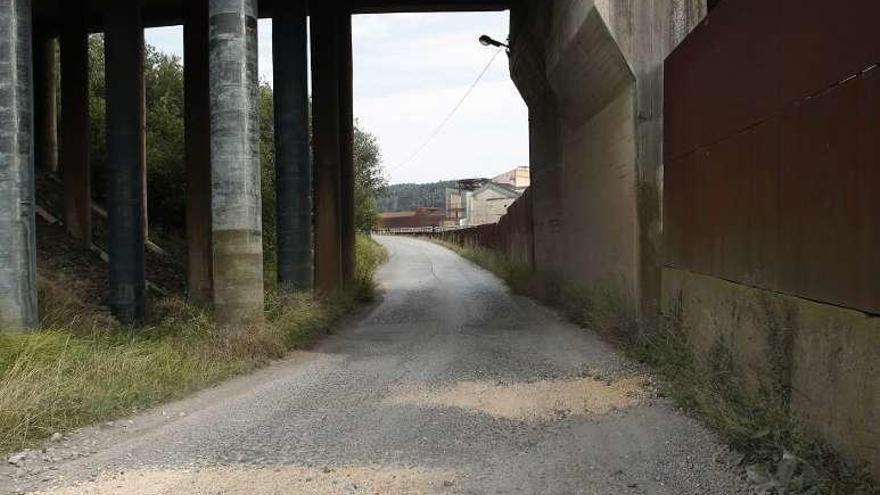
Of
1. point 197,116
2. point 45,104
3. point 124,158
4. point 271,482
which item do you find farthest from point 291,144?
point 45,104

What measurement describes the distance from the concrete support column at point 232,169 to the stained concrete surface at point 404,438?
5.06 ft

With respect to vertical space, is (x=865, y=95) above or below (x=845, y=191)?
above

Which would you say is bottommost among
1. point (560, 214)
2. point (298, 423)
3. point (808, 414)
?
point (298, 423)

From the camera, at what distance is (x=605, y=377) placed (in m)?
8.03

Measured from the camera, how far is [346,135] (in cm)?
2103

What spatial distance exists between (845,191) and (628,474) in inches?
86.8

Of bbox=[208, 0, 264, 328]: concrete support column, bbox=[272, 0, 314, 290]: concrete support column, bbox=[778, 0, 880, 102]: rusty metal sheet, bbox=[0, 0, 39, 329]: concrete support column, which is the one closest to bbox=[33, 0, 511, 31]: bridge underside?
bbox=[272, 0, 314, 290]: concrete support column

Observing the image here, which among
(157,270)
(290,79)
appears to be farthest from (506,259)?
(290,79)

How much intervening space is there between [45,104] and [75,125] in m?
3.22

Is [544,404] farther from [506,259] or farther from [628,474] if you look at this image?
[506,259]

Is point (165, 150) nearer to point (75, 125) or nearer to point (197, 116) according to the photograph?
point (75, 125)

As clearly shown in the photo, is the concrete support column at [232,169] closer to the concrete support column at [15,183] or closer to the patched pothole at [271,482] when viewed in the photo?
the concrete support column at [15,183]

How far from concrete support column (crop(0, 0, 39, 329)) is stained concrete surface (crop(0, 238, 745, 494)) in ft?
11.4

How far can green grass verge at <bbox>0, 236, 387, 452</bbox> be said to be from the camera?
20.6 ft
